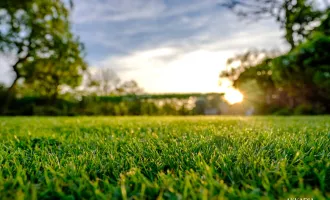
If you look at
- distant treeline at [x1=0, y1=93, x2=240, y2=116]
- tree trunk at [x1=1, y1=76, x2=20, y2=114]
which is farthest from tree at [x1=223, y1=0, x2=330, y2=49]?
tree trunk at [x1=1, y1=76, x2=20, y2=114]

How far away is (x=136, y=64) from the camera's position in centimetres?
1348

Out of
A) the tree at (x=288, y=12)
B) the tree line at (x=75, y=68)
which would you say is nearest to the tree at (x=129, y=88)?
the tree line at (x=75, y=68)

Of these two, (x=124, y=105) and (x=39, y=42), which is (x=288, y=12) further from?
(x=39, y=42)

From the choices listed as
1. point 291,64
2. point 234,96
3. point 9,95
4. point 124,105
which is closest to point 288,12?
point 291,64

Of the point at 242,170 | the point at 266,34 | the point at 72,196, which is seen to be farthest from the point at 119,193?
the point at 266,34

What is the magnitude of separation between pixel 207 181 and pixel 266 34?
11106 millimetres

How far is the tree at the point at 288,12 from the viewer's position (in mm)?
10836

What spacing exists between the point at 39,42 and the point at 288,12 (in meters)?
12.2

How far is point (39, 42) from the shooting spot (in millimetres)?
13430

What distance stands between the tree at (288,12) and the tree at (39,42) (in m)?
8.66

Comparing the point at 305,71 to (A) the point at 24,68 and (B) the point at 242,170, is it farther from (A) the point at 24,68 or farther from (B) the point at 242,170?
(A) the point at 24,68

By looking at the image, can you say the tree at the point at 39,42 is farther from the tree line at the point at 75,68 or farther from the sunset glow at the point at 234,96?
the sunset glow at the point at 234,96

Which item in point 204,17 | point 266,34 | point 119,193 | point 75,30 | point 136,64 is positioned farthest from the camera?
point 75,30

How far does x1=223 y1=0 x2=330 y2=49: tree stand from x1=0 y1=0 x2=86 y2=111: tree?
28.4 ft
